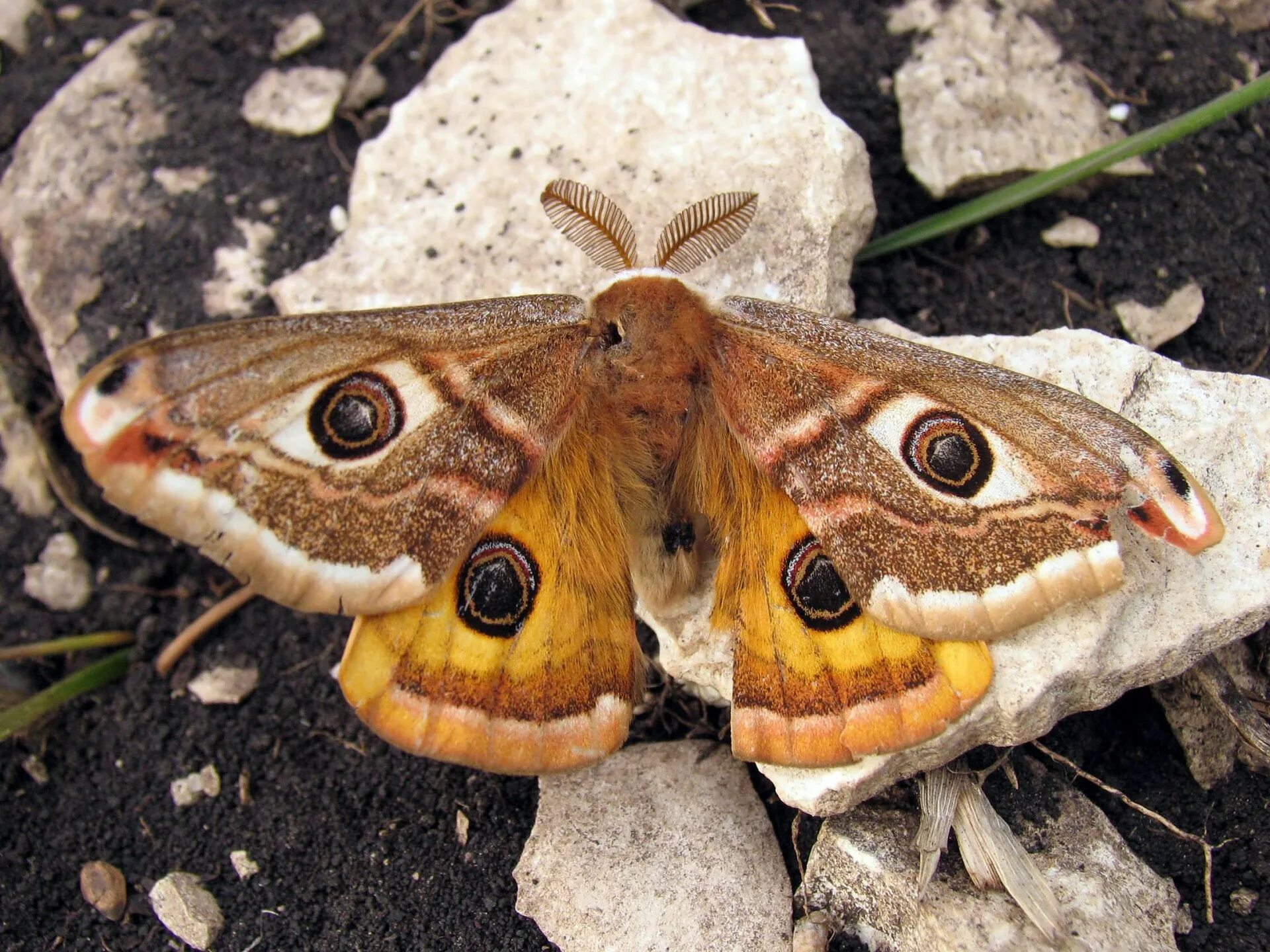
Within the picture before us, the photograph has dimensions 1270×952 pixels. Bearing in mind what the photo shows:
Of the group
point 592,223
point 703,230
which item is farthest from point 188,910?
point 703,230

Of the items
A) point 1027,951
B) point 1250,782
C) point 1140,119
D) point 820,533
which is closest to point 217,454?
point 820,533

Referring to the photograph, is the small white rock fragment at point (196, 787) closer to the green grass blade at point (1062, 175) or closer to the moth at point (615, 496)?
the moth at point (615, 496)

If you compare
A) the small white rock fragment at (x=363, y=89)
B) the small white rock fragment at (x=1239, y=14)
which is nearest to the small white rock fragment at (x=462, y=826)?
the small white rock fragment at (x=363, y=89)

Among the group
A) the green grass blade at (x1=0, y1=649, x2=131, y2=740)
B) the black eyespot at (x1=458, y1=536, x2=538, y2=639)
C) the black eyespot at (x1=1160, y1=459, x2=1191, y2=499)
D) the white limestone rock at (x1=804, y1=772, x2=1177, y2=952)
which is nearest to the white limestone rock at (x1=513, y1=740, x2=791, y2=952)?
the white limestone rock at (x1=804, y1=772, x2=1177, y2=952)

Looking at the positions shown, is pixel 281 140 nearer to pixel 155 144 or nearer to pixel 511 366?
pixel 155 144

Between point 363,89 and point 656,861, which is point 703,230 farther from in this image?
point 363,89

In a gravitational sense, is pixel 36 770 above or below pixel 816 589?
below

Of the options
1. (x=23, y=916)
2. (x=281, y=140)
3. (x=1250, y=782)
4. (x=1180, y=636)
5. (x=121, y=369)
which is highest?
(x=121, y=369)
